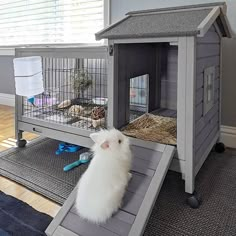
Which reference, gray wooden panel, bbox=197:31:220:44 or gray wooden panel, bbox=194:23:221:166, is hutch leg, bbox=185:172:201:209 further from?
gray wooden panel, bbox=197:31:220:44

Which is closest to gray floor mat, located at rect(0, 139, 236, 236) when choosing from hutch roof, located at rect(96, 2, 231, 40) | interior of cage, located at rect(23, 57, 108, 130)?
interior of cage, located at rect(23, 57, 108, 130)

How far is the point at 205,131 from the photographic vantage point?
4.84ft

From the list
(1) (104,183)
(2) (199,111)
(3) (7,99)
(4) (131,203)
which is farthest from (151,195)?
(3) (7,99)

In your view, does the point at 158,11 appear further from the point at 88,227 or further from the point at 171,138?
the point at 88,227

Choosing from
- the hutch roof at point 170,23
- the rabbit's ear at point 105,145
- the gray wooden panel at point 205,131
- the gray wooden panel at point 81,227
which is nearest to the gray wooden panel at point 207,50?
the hutch roof at point 170,23

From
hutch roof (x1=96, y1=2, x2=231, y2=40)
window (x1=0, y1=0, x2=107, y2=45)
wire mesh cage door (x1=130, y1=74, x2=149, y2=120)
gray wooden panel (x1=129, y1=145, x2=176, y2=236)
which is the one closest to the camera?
gray wooden panel (x1=129, y1=145, x2=176, y2=236)

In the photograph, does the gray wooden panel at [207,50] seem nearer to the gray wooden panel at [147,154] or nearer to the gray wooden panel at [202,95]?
the gray wooden panel at [202,95]

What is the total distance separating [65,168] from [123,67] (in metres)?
0.69

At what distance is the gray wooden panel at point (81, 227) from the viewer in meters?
0.95

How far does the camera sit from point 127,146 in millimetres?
1127

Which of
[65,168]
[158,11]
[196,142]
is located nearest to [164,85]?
[158,11]

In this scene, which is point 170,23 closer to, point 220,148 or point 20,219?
point 220,148

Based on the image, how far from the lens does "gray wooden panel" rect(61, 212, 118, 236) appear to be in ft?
3.11

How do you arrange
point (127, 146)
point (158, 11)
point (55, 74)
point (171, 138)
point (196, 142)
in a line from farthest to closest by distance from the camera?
1. point (55, 74)
2. point (158, 11)
3. point (171, 138)
4. point (196, 142)
5. point (127, 146)
